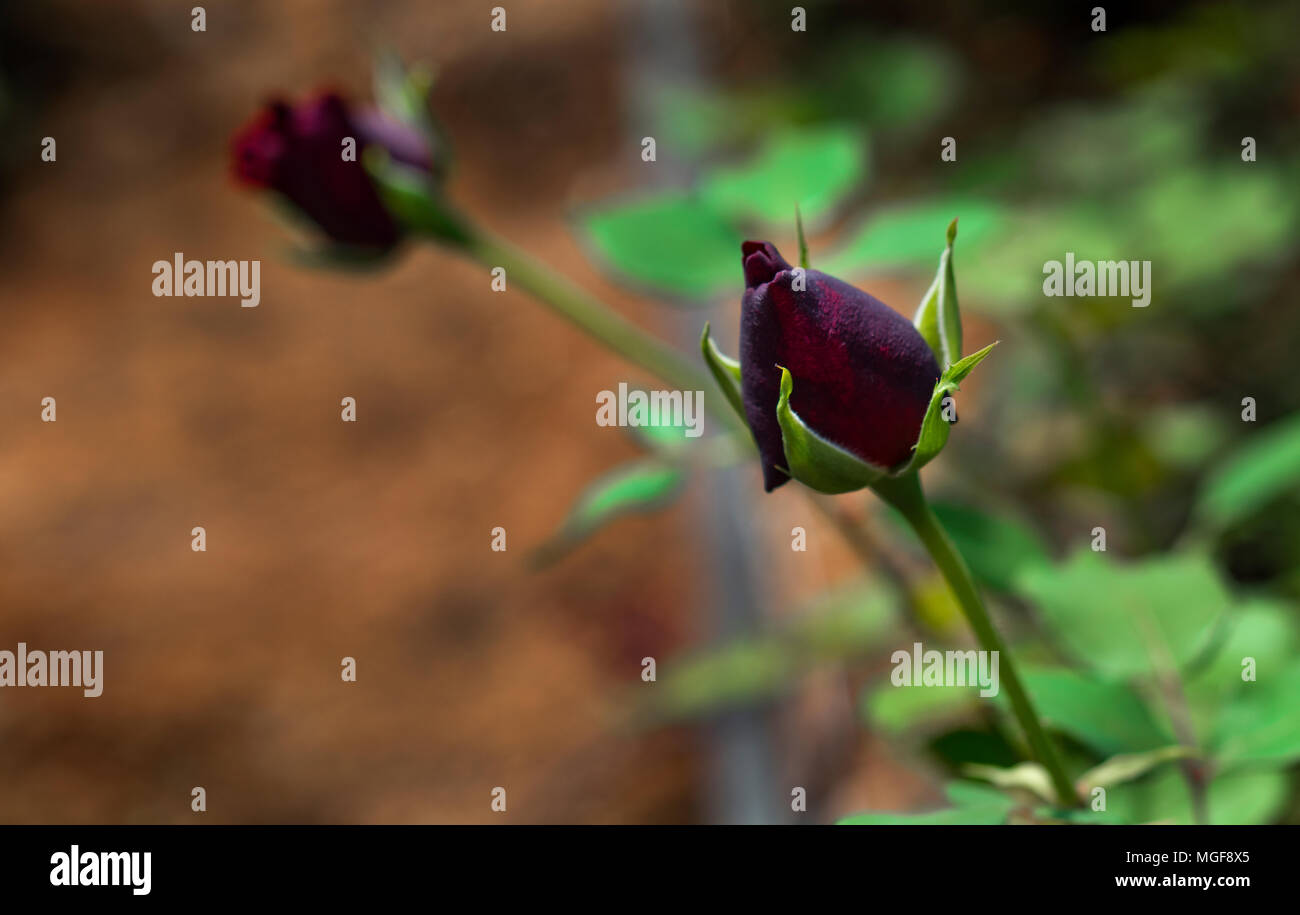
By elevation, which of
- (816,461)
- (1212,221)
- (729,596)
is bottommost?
(816,461)

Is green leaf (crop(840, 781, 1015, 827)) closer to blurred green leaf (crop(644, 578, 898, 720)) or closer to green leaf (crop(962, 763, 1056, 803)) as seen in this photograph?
green leaf (crop(962, 763, 1056, 803))

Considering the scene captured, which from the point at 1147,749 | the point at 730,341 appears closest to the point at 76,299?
the point at 730,341

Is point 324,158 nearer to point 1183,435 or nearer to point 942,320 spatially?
point 942,320

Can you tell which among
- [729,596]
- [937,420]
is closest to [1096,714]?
[937,420]

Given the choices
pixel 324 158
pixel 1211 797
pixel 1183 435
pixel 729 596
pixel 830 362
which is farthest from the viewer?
pixel 729 596

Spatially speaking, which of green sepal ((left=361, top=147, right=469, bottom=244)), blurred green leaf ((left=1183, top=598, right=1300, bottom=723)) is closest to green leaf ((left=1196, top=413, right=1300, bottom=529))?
blurred green leaf ((left=1183, top=598, right=1300, bottom=723))

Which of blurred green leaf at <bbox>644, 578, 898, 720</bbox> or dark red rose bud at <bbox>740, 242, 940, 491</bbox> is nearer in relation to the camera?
dark red rose bud at <bbox>740, 242, 940, 491</bbox>

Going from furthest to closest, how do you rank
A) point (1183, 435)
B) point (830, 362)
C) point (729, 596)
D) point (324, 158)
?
point (729, 596), point (1183, 435), point (324, 158), point (830, 362)
